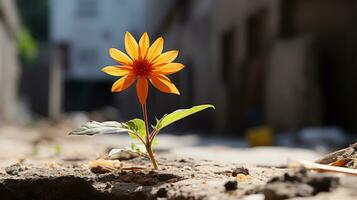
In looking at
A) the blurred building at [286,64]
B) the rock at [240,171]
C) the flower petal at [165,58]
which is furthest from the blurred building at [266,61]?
the flower petal at [165,58]

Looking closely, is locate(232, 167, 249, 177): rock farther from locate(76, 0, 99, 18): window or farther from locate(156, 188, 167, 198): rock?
locate(76, 0, 99, 18): window

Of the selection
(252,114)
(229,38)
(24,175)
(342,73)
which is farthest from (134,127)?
(229,38)

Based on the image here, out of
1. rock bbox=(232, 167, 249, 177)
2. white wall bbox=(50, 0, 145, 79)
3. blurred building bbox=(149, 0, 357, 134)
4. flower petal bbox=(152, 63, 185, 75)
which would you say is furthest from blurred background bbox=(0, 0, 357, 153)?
white wall bbox=(50, 0, 145, 79)

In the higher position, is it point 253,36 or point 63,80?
point 63,80

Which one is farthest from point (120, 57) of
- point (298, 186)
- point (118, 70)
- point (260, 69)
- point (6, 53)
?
point (6, 53)

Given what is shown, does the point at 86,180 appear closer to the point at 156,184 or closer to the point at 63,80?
the point at 156,184

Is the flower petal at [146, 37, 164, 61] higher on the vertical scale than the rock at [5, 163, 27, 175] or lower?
higher

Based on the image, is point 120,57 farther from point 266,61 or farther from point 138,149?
point 266,61
